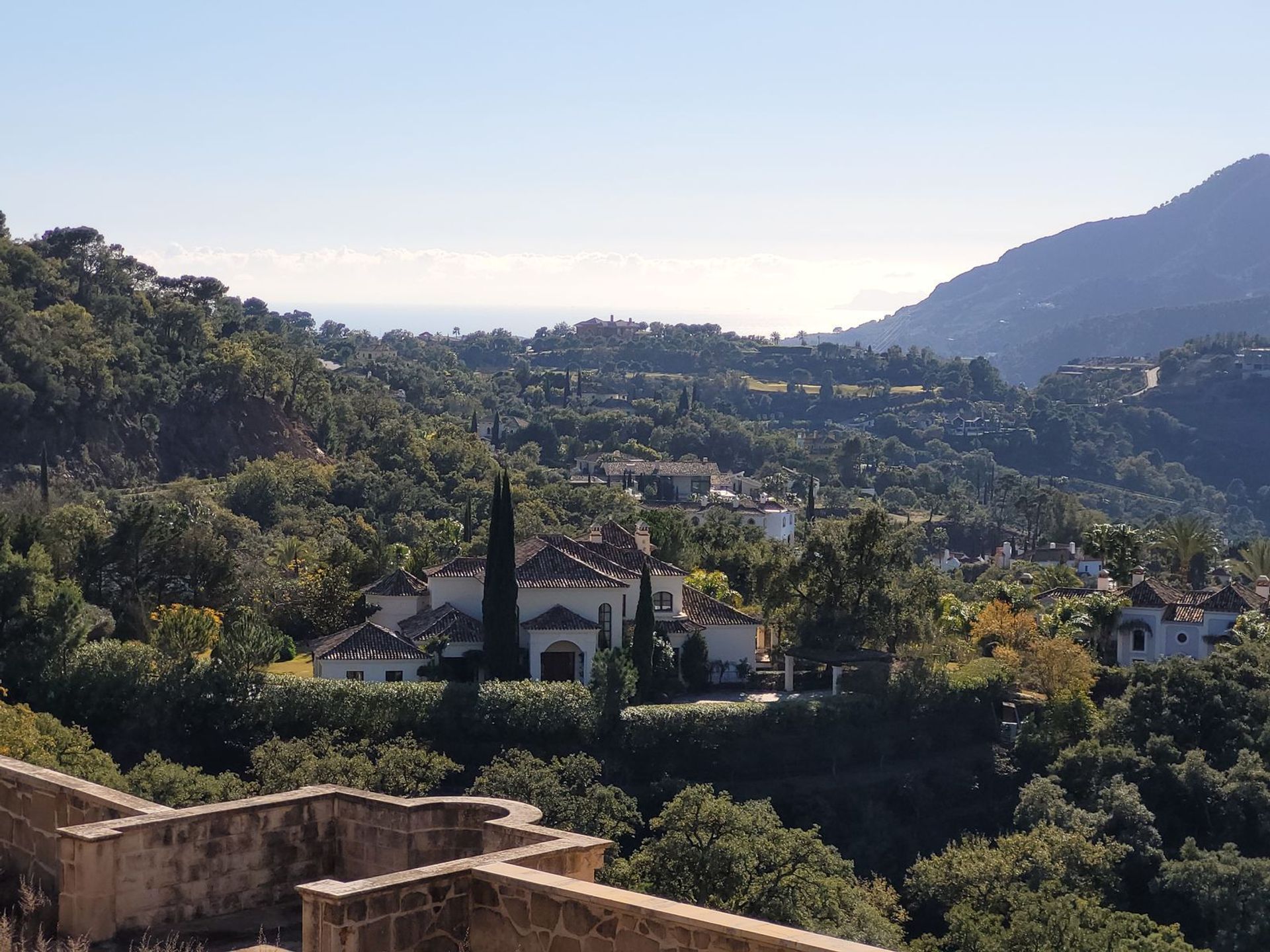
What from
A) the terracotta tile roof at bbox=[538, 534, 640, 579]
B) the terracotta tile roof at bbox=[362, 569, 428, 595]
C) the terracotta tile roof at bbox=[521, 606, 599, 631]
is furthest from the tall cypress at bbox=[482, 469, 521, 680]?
the terracotta tile roof at bbox=[362, 569, 428, 595]

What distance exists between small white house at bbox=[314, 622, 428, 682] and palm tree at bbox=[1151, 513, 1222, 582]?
3623 centimetres

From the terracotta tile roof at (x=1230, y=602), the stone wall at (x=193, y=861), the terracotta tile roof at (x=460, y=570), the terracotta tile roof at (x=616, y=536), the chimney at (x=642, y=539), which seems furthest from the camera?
the terracotta tile roof at (x=616, y=536)

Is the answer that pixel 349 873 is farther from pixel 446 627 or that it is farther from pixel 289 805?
pixel 446 627

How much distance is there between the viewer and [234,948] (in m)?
7.04

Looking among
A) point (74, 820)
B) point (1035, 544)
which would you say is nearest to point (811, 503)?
point (1035, 544)

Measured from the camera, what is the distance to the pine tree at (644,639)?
1580 inches

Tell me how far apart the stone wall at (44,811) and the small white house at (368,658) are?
102 feet

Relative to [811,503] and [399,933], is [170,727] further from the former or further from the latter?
[811,503]

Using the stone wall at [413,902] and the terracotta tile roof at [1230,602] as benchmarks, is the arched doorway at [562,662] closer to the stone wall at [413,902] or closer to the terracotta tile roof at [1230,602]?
the terracotta tile roof at [1230,602]

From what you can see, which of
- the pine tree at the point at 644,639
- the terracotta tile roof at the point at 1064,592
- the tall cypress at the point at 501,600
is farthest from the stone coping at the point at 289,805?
the terracotta tile roof at the point at 1064,592

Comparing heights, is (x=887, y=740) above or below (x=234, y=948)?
below

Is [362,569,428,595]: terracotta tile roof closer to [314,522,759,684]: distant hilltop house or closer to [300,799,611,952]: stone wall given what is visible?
[314,522,759,684]: distant hilltop house

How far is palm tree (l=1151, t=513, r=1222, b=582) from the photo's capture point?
6250cm

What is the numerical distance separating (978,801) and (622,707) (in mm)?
10193
